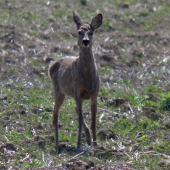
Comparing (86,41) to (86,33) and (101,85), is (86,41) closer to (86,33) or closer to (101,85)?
(86,33)

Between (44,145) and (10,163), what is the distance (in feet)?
5.50

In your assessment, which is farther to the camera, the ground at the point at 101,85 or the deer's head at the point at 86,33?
the deer's head at the point at 86,33

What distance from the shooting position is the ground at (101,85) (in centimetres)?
775

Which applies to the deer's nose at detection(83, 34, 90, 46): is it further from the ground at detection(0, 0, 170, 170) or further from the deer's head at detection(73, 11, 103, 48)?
the ground at detection(0, 0, 170, 170)

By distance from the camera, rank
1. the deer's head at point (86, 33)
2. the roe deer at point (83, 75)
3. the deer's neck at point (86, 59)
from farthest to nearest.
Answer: the deer's neck at point (86, 59)
the roe deer at point (83, 75)
the deer's head at point (86, 33)

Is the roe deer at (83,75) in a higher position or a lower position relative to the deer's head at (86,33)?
lower

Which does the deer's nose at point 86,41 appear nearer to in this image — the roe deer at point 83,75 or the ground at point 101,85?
the roe deer at point 83,75

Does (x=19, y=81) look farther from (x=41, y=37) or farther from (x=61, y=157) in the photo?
(x=61, y=157)

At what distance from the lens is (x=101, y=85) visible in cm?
1221

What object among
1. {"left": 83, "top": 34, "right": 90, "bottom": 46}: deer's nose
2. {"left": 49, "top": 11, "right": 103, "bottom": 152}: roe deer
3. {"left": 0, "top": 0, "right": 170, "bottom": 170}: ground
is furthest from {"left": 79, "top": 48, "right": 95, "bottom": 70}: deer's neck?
{"left": 0, "top": 0, "right": 170, "bottom": 170}: ground

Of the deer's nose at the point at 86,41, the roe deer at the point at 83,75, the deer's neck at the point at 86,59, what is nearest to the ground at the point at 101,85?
the roe deer at the point at 83,75

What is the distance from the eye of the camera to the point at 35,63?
13438mm

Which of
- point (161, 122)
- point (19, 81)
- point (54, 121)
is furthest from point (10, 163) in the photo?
point (19, 81)

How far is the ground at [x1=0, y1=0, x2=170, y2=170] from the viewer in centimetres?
775
